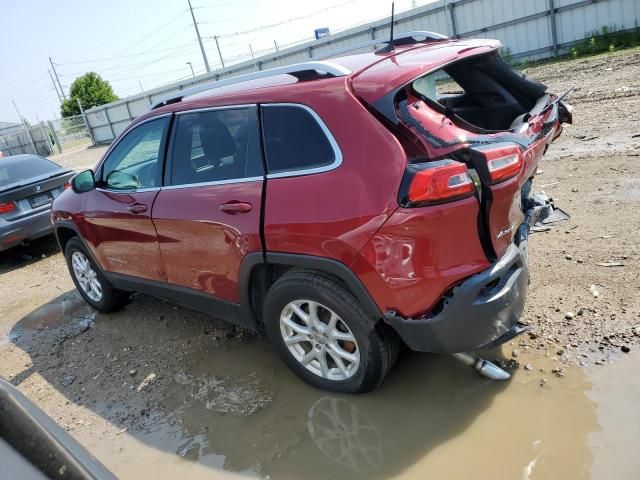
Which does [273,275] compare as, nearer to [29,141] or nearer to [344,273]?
[344,273]

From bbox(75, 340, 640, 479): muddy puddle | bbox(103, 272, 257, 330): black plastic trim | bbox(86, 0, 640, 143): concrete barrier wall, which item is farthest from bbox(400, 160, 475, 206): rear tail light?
bbox(86, 0, 640, 143): concrete barrier wall

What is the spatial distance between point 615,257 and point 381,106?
2.48 metres

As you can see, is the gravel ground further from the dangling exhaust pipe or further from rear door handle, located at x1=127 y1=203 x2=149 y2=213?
rear door handle, located at x1=127 y1=203 x2=149 y2=213

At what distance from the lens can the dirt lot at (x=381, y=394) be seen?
8.57 ft

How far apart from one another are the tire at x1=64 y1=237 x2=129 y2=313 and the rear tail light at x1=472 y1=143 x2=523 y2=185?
3679 millimetres

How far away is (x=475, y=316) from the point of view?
2594 mm

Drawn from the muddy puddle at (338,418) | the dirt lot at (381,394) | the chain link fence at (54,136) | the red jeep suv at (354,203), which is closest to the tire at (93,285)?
the dirt lot at (381,394)

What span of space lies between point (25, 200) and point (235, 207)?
5.59 metres

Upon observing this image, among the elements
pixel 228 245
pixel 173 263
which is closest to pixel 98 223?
pixel 173 263

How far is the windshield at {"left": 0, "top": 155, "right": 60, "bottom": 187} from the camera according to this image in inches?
307

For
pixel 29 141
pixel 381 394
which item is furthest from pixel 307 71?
pixel 29 141

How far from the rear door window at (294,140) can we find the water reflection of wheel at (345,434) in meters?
1.42

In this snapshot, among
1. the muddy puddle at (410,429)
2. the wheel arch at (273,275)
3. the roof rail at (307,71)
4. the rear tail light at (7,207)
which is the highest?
the roof rail at (307,71)

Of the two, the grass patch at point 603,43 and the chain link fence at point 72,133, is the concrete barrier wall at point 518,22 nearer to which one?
the grass patch at point 603,43
